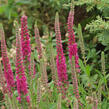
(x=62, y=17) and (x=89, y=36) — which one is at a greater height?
(x=62, y=17)

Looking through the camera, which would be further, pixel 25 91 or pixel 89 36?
pixel 89 36

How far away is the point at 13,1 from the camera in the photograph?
5.28m

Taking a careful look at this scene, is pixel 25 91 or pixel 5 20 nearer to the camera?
pixel 25 91

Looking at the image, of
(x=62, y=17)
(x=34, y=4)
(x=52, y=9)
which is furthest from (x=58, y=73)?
(x=34, y=4)

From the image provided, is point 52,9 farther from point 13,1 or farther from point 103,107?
point 103,107

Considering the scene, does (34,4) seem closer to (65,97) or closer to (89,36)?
(89,36)

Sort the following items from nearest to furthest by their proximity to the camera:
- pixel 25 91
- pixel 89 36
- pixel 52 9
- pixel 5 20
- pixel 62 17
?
pixel 25 91, pixel 89 36, pixel 62 17, pixel 52 9, pixel 5 20

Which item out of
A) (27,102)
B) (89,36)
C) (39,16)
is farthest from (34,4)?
(27,102)

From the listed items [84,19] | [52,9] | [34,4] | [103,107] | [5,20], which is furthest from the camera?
[5,20]

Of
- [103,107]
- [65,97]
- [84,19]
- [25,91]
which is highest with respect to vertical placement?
[84,19]

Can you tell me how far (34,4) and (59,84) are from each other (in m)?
3.46

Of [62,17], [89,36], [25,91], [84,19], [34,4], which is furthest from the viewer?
[34,4]

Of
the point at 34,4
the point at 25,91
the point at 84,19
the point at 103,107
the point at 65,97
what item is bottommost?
the point at 103,107

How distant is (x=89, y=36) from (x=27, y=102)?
7.63 ft
